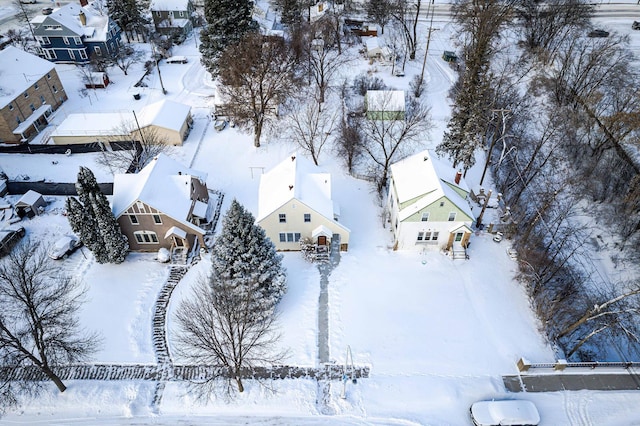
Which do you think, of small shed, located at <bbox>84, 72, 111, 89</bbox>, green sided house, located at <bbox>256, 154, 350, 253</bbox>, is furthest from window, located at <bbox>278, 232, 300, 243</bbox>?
small shed, located at <bbox>84, 72, 111, 89</bbox>

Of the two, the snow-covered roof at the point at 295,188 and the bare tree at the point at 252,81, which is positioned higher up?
the bare tree at the point at 252,81

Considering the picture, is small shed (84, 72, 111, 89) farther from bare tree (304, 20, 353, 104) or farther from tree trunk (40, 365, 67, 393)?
tree trunk (40, 365, 67, 393)

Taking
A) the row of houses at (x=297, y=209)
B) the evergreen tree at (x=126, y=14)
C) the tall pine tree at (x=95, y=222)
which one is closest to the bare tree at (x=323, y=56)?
the row of houses at (x=297, y=209)

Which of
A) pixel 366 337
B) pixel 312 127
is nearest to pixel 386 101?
pixel 312 127

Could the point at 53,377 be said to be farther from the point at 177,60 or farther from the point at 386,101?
the point at 177,60

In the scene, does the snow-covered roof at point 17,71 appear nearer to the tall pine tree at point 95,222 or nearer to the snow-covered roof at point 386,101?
the tall pine tree at point 95,222

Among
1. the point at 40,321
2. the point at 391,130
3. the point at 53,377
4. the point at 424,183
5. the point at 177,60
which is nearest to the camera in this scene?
the point at 40,321

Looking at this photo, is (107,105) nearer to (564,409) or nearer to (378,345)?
(378,345)

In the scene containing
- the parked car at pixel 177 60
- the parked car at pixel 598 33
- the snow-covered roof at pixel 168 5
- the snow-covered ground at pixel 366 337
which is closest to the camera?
the snow-covered ground at pixel 366 337
